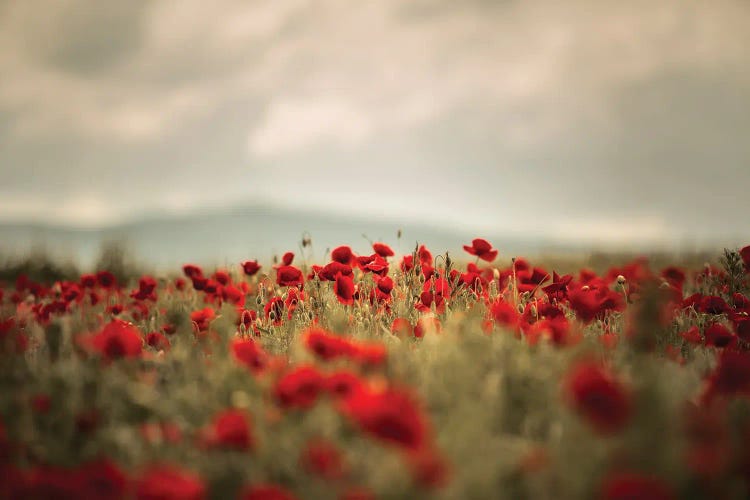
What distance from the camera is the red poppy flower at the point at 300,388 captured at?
1726mm

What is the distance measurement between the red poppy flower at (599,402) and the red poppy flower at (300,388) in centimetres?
70

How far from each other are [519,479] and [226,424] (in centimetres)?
88

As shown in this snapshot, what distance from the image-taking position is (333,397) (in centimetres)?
180

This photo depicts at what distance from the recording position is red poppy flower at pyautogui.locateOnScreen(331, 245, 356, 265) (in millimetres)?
4465

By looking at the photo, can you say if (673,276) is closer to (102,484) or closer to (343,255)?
(343,255)

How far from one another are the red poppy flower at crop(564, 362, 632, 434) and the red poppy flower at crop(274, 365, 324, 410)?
2.28 ft

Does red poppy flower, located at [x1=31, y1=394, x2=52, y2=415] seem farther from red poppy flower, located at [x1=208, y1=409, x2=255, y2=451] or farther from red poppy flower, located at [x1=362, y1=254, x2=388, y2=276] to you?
red poppy flower, located at [x1=362, y1=254, x2=388, y2=276]

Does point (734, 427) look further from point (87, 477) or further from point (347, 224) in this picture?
point (347, 224)

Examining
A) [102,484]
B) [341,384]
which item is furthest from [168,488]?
[341,384]

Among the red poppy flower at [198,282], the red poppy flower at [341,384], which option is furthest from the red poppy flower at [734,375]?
the red poppy flower at [198,282]

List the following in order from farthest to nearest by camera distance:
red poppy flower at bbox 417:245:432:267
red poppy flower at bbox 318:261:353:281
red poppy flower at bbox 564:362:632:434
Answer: red poppy flower at bbox 417:245:432:267 < red poppy flower at bbox 318:261:353:281 < red poppy flower at bbox 564:362:632:434

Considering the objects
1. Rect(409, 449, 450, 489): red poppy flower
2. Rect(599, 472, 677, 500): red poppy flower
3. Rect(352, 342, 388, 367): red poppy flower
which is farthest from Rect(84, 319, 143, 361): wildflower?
Rect(599, 472, 677, 500): red poppy flower

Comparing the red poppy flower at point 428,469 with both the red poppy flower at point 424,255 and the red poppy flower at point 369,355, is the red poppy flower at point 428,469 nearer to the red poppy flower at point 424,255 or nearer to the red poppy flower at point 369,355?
the red poppy flower at point 369,355

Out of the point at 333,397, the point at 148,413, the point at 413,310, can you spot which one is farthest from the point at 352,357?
the point at 413,310
